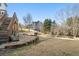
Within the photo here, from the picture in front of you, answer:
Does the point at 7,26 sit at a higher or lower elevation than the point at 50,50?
higher

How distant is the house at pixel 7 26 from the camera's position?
322 cm

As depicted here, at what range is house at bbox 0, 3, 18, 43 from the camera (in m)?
3.22

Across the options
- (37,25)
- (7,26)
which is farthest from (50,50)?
(7,26)

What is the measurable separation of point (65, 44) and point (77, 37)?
0.14 m

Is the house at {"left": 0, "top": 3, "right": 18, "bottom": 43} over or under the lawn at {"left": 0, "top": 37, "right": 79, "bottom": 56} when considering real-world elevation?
over

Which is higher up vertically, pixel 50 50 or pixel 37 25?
pixel 37 25

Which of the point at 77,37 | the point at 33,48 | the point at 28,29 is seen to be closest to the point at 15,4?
the point at 28,29

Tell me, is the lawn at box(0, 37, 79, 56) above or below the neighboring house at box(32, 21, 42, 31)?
below

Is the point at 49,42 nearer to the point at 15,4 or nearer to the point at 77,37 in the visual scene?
the point at 77,37

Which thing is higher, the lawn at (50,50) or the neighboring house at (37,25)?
the neighboring house at (37,25)

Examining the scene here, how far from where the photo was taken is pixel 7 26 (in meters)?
3.23

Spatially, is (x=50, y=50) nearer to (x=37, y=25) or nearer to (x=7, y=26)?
(x=37, y=25)

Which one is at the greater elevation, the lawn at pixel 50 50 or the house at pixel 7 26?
the house at pixel 7 26

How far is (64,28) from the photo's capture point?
3.24 m
